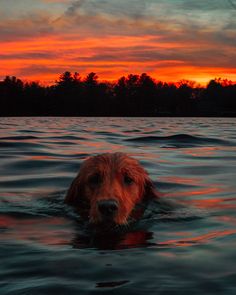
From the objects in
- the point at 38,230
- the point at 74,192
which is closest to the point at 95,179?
the point at 74,192

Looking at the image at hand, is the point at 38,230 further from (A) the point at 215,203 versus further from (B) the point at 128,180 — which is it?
(A) the point at 215,203

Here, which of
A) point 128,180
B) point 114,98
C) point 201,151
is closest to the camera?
point 128,180

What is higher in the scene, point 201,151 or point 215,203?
point 201,151

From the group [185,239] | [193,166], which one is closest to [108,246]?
[185,239]

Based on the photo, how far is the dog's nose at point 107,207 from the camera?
5.56 meters

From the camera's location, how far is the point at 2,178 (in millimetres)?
10094

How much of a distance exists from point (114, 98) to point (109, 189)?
437ft

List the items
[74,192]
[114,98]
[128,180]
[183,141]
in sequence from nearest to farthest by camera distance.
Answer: [128,180], [74,192], [183,141], [114,98]

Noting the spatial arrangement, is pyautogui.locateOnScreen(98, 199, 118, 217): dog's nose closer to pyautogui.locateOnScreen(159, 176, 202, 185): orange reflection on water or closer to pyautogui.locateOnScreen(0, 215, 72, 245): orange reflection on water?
pyautogui.locateOnScreen(0, 215, 72, 245): orange reflection on water

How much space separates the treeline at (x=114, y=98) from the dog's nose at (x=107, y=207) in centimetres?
11292

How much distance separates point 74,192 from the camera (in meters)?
7.32

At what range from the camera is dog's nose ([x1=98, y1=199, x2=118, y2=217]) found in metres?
5.56

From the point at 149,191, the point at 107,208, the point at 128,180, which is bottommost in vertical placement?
the point at 149,191

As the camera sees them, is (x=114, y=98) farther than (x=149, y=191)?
Yes
